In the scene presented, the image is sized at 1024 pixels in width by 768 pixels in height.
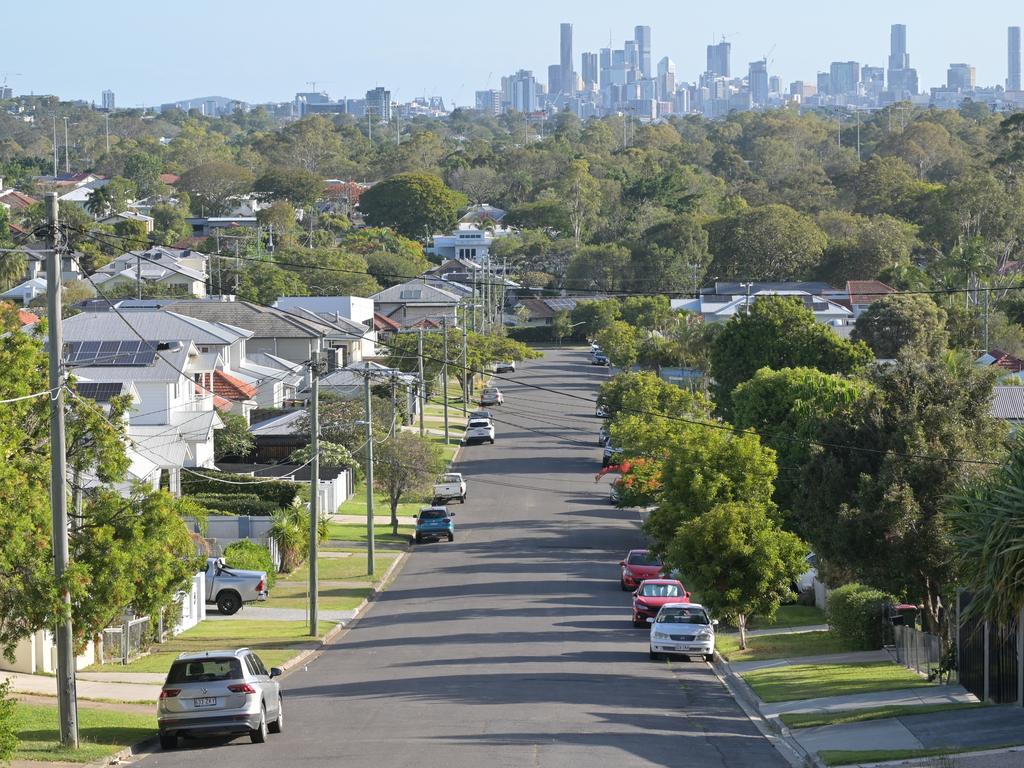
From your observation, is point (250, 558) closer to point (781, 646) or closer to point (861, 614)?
point (781, 646)

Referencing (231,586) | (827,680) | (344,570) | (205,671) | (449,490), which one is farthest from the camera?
(449,490)

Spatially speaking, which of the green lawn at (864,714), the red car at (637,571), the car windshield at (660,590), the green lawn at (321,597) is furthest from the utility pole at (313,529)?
the green lawn at (864,714)

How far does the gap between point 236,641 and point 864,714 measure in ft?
55.0

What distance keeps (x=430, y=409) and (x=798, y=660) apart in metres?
70.5

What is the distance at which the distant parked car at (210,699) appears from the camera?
75.6ft

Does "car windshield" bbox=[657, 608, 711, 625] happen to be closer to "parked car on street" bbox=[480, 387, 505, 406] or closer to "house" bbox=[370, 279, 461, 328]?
"parked car on street" bbox=[480, 387, 505, 406]

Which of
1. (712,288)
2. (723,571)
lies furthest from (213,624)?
(712,288)

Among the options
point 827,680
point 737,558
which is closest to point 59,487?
point 827,680

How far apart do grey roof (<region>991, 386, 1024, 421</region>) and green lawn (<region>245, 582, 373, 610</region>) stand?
2491cm

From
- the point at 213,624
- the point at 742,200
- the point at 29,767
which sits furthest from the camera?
the point at 742,200

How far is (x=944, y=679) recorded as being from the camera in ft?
93.9

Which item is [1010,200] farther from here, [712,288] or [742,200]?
[742,200]

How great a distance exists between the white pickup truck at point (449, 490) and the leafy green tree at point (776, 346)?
12.4m

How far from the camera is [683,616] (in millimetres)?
35781
